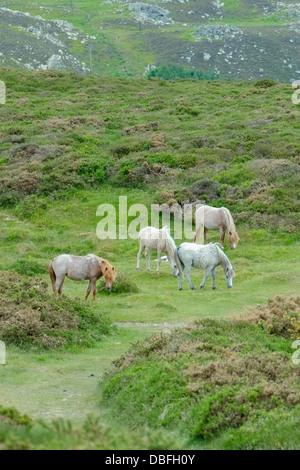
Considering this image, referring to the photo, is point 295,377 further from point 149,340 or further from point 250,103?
point 250,103

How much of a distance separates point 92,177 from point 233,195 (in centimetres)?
811

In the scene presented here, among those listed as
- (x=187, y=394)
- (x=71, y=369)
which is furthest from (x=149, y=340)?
(x=187, y=394)

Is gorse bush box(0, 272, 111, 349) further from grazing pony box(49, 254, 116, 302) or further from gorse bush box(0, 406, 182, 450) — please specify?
gorse bush box(0, 406, 182, 450)

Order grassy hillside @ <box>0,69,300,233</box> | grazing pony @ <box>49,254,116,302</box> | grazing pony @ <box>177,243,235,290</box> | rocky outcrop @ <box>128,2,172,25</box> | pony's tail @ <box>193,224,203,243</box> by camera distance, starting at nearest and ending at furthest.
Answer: grazing pony @ <box>49,254,116,302</box> < grazing pony @ <box>177,243,235,290</box> < pony's tail @ <box>193,224,203,243</box> < grassy hillside @ <box>0,69,300,233</box> < rocky outcrop @ <box>128,2,172,25</box>

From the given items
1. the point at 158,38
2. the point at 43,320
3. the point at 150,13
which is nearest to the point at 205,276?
the point at 43,320

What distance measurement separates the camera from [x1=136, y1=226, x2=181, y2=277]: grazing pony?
22.5 metres

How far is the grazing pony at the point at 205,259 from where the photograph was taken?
21.6m

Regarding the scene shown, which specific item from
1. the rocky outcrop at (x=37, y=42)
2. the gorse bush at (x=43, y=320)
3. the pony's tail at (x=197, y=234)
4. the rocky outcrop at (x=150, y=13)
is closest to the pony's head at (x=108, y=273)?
the gorse bush at (x=43, y=320)

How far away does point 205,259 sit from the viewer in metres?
21.6

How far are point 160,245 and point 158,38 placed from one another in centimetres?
13642

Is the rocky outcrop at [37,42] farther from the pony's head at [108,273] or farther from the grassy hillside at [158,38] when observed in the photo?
the pony's head at [108,273]

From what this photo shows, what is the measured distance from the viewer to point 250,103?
168ft

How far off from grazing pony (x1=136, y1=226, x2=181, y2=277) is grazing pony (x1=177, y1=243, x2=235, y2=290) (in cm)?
29

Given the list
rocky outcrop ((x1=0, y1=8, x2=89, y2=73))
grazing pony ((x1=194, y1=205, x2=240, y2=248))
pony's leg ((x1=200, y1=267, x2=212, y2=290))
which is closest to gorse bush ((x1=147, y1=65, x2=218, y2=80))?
rocky outcrop ((x1=0, y1=8, x2=89, y2=73))
